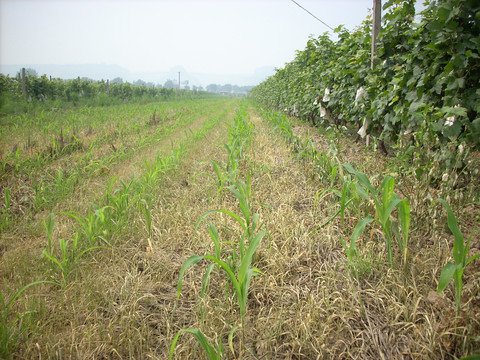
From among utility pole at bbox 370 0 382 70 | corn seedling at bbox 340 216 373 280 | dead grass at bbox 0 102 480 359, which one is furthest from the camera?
utility pole at bbox 370 0 382 70

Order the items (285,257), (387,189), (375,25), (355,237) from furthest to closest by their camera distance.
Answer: (375,25), (285,257), (387,189), (355,237)

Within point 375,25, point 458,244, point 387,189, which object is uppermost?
point 375,25

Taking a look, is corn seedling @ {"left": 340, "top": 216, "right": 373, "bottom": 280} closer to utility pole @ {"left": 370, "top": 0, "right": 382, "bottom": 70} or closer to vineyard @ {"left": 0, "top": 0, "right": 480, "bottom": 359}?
vineyard @ {"left": 0, "top": 0, "right": 480, "bottom": 359}

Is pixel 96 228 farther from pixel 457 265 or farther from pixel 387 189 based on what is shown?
pixel 457 265

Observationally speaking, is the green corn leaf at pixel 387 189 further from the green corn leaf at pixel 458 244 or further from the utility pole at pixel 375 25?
the utility pole at pixel 375 25

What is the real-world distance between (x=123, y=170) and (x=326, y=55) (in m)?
5.09

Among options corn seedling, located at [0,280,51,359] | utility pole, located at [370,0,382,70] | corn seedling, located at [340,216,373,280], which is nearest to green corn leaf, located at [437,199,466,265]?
corn seedling, located at [340,216,373,280]

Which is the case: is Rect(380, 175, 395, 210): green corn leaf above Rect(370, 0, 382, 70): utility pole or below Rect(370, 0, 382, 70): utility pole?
below

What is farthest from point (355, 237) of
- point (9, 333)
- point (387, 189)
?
point (9, 333)

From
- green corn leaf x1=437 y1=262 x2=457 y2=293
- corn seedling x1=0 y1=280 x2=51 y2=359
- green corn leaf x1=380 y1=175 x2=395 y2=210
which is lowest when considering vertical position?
corn seedling x1=0 y1=280 x2=51 y2=359

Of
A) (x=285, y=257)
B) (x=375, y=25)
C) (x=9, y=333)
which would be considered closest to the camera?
(x=9, y=333)

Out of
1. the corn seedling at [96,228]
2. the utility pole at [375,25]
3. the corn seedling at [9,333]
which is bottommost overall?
the corn seedling at [9,333]

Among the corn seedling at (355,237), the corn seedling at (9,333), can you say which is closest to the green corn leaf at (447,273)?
the corn seedling at (355,237)

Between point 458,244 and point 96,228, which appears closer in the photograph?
point 458,244
